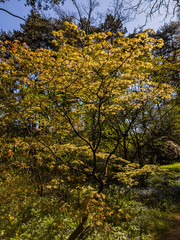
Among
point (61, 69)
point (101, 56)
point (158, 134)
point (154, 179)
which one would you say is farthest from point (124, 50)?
point (154, 179)

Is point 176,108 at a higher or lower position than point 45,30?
lower

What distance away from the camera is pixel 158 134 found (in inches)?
283

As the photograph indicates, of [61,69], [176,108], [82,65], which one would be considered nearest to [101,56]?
[82,65]

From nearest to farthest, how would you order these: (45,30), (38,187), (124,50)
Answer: (124,50)
(38,187)
(45,30)

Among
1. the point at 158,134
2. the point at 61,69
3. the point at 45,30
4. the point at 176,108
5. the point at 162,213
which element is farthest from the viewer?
the point at 45,30

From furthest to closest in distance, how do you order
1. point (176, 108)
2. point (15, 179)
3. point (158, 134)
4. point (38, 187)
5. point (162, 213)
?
1. point (176, 108)
2. point (158, 134)
3. point (38, 187)
4. point (15, 179)
5. point (162, 213)

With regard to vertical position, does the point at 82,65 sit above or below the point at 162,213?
above

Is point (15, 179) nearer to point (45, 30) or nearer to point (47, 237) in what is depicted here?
point (47, 237)

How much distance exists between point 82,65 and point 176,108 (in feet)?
20.6

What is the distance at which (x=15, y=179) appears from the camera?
5.82 metres

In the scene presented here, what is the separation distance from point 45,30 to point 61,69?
29.9ft

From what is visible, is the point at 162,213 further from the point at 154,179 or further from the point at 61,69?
the point at 61,69

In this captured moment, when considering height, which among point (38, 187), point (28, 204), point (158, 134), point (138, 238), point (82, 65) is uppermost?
point (82, 65)

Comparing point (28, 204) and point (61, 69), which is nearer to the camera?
point (61, 69)
